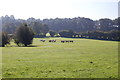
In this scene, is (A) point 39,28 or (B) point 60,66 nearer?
(B) point 60,66

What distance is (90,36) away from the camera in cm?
13850

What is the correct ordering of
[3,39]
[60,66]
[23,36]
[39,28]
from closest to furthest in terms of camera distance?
[60,66], [3,39], [23,36], [39,28]

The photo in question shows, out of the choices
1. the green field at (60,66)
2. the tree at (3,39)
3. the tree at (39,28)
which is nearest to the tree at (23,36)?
the tree at (3,39)

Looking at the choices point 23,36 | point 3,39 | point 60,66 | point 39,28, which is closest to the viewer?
point 60,66

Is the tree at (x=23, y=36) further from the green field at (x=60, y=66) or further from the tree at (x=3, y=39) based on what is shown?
the green field at (x=60, y=66)

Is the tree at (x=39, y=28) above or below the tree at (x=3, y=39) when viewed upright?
above

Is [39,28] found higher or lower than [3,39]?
higher

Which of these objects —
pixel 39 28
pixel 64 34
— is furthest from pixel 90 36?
pixel 39 28

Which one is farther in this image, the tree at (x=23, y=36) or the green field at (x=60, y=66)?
the tree at (x=23, y=36)

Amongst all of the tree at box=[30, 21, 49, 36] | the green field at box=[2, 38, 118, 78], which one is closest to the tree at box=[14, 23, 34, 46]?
the green field at box=[2, 38, 118, 78]

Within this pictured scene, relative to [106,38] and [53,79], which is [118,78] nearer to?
[53,79]

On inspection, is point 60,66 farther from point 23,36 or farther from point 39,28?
point 39,28

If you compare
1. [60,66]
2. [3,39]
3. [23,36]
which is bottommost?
[60,66]

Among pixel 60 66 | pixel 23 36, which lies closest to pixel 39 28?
pixel 23 36
